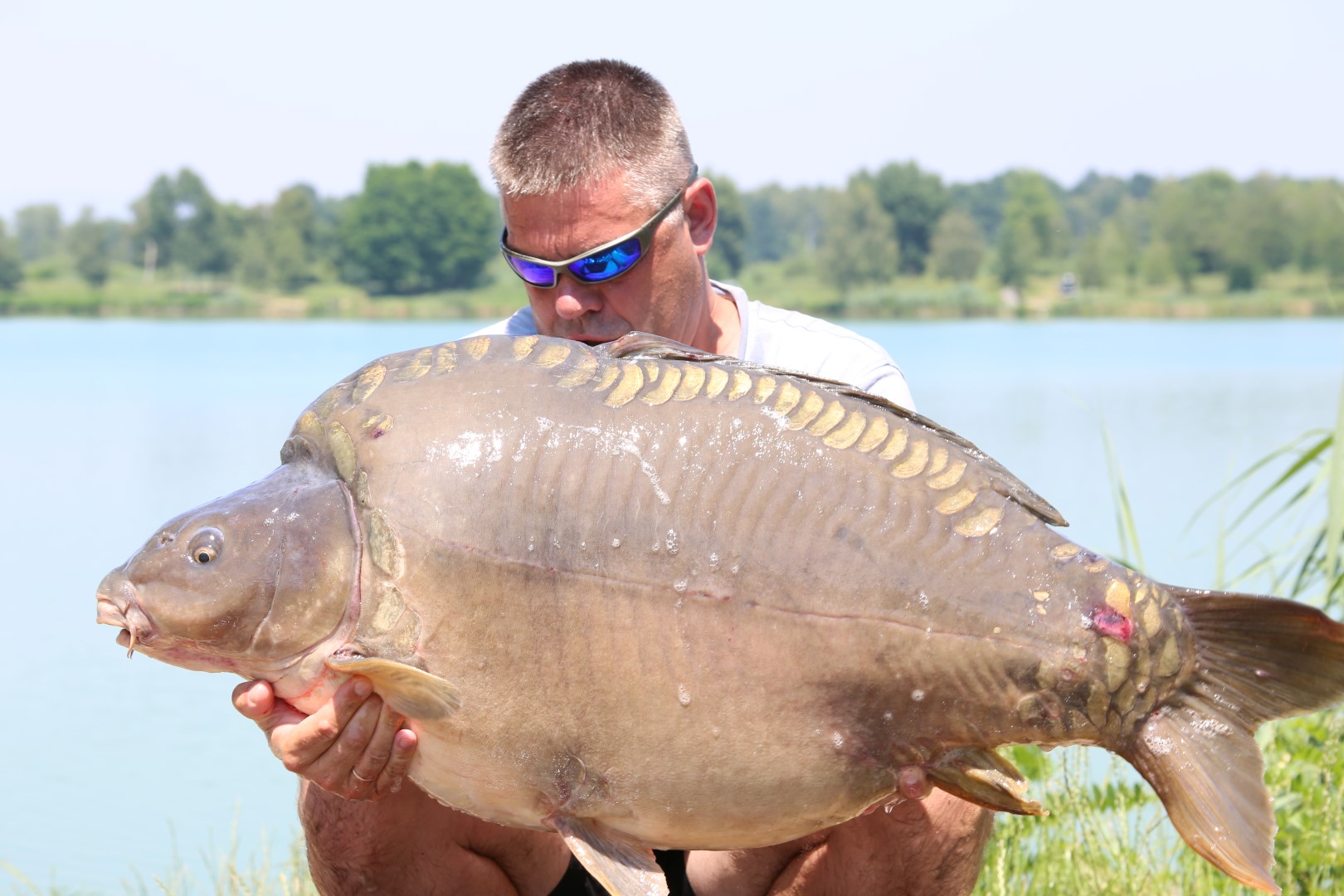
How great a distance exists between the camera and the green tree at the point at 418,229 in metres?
43.6

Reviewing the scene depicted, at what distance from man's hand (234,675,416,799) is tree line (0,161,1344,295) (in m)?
34.5

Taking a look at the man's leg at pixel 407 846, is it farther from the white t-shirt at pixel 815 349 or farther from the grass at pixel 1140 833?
the white t-shirt at pixel 815 349

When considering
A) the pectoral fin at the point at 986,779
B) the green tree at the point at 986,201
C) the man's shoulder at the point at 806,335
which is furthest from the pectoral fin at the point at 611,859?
the green tree at the point at 986,201

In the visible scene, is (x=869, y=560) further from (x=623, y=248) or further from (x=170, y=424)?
(x=170, y=424)

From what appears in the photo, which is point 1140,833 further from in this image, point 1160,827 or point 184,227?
point 184,227

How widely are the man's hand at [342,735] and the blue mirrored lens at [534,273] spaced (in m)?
1.03

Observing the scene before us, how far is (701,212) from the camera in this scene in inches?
115

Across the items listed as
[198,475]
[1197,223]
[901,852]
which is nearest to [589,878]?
[901,852]

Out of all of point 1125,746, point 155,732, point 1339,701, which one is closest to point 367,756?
point 1125,746

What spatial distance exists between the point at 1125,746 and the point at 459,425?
967 millimetres

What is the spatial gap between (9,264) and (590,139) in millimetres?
50267

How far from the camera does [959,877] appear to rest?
2.46 m

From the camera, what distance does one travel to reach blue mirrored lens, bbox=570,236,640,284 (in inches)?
105

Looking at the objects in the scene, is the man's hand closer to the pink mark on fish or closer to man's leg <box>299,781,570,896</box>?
man's leg <box>299,781,570,896</box>
